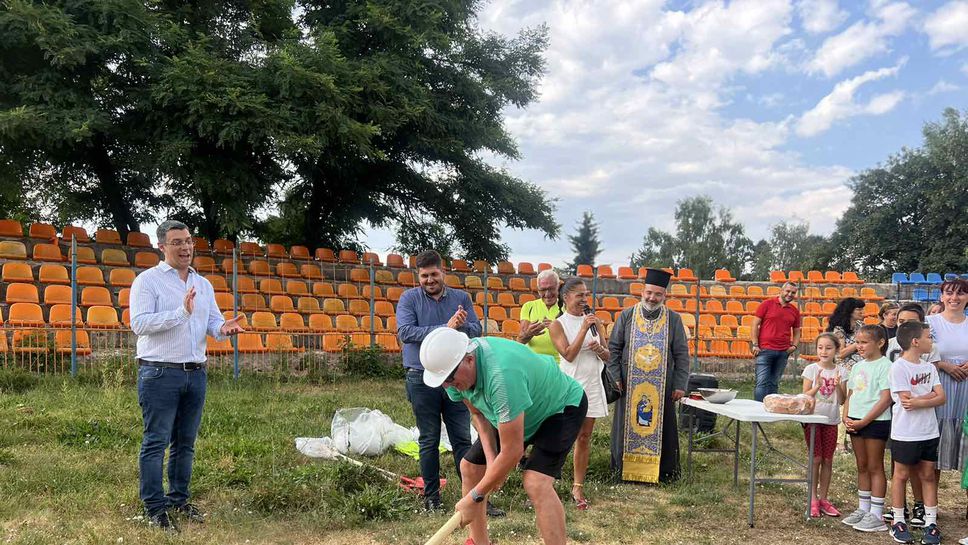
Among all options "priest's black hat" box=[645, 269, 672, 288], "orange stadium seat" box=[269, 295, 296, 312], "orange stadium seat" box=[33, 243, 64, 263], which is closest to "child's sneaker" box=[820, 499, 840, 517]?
"priest's black hat" box=[645, 269, 672, 288]

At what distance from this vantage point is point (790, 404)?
200 inches

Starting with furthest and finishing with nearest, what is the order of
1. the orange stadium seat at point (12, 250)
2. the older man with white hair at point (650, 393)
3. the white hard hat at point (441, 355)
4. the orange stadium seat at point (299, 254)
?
the orange stadium seat at point (299, 254) → the orange stadium seat at point (12, 250) → the older man with white hair at point (650, 393) → the white hard hat at point (441, 355)

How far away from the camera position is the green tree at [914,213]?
28.9 m

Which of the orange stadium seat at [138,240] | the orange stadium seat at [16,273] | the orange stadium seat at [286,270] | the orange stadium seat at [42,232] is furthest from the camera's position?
the orange stadium seat at [286,270]

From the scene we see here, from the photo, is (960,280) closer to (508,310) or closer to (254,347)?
(254,347)

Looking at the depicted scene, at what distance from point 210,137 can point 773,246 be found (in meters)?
47.7

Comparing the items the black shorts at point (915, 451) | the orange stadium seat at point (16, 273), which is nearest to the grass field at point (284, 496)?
the black shorts at point (915, 451)

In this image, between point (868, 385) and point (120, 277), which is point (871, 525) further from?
point (120, 277)

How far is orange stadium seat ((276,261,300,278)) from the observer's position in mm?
14414

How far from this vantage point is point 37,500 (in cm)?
469

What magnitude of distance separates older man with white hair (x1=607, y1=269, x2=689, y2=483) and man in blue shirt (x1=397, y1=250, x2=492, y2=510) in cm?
172

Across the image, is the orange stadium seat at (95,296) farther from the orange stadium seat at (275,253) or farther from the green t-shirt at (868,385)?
the green t-shirt at (868,385)

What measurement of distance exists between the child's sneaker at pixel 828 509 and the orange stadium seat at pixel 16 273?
12.4 meters

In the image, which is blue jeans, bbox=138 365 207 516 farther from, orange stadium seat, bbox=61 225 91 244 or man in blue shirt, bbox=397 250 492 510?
orange stadium seat, bbox=61 225 91 244
